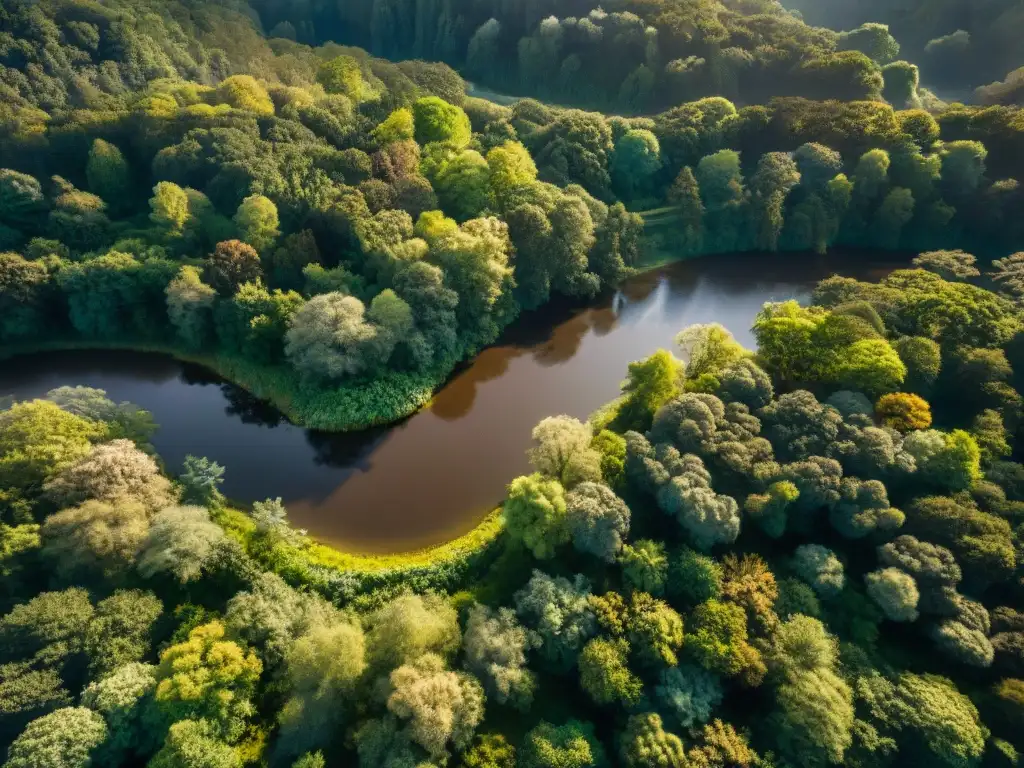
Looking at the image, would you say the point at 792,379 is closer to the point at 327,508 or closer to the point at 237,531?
the point at 327,508

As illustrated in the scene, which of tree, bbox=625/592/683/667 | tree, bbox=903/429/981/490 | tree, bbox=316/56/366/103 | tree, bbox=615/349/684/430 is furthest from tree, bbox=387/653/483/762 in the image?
tree, bbox=316/56/366/103

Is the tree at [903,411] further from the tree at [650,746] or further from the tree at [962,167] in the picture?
the tree at [962,167]

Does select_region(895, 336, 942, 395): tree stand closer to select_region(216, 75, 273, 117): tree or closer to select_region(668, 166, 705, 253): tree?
select_region(668, 166, 705, 253): tree

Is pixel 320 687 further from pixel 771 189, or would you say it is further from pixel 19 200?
pixel 771 189

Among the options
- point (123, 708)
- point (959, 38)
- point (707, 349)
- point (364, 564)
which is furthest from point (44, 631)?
point (959, 38)

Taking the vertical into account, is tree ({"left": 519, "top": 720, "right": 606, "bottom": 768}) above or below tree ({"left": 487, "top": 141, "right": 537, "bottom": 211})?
below
